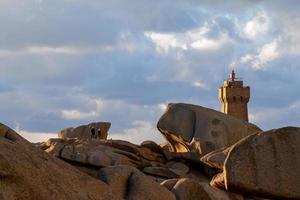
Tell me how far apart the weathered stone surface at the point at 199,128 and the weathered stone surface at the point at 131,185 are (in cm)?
2146

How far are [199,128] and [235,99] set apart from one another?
99.3 ft

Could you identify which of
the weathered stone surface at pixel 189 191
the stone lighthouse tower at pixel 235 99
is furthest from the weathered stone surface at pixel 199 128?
the stone lighthouse tower at pixel 235 99

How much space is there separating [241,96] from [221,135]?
103ft

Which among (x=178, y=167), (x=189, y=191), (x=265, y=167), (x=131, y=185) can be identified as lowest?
(x=131, y=185)

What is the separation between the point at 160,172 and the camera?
30.2 m

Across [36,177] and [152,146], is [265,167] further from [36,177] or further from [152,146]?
[152,146]

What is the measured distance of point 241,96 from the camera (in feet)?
217

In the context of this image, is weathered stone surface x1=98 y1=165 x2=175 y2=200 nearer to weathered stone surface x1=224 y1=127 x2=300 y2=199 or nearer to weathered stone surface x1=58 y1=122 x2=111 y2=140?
weathered stone surface x1=224 y1=127 x2=300 y2=199

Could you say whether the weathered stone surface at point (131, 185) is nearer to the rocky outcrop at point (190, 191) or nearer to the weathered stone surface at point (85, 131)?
the rocky outcrop at point (190, 191)

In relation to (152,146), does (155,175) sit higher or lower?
lower

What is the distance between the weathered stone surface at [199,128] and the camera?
35.1 meters

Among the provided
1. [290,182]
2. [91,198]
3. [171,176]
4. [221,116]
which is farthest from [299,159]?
[221,116]

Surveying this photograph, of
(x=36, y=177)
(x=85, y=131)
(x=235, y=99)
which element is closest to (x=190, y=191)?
(x=36, y=177)

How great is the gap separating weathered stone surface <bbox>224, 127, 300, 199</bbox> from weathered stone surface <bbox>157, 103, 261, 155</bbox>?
19291 millimetres
